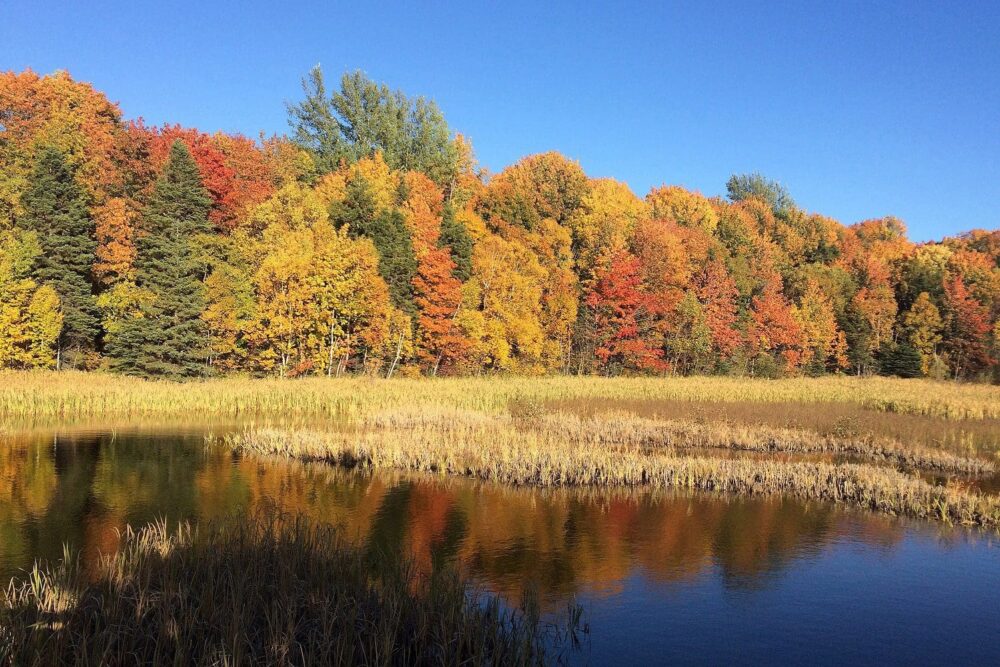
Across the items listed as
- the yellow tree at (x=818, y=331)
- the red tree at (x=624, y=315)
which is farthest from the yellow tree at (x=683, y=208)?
the red tree at (x=624, y=315)

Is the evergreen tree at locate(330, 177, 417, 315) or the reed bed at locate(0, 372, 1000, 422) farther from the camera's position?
the evergreen tree at locate(330, 177, 417, 315)

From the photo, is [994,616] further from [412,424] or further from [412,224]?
[412,224]

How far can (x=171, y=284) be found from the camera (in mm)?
43188

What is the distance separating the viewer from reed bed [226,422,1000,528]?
639 inches

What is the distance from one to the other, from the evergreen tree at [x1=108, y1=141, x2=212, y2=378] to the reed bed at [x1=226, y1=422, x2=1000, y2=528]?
21.2 meters

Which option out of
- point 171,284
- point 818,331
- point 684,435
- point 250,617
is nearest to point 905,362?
point 818,331

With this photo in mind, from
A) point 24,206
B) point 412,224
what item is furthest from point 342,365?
point 24,206

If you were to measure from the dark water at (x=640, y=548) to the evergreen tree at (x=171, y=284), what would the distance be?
21772 millimetres

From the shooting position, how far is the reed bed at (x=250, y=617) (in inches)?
271

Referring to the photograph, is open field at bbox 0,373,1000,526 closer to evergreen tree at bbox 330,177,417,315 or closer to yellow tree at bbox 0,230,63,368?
yellow tree at bbox 0,230,63,368

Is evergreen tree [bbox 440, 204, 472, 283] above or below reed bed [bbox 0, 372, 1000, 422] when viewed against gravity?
above

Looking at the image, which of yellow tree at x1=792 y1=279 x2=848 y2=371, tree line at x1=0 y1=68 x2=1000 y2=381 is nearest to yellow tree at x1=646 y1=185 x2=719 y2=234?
tree line at x1=0 y1=68 x2=1000 y2=381

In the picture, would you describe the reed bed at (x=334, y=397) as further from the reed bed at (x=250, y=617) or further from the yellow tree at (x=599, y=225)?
the yellow tree at (x=599, y=225)

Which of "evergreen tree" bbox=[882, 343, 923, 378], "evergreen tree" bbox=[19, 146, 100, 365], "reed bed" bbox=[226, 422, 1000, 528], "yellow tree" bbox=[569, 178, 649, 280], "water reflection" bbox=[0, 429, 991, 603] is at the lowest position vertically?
"water reflection" bbox=[0, 429, 991, 603]
